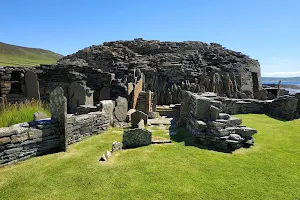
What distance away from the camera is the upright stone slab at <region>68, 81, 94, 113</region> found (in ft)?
39.3

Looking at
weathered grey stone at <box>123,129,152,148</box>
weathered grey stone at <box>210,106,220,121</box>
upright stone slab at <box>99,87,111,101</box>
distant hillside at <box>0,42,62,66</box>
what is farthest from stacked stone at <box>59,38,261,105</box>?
distant hillside at <box>0,42,62,66</box>

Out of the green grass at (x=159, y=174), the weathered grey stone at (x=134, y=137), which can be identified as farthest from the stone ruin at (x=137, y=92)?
the weathered grey stone at (x=134, y=137)

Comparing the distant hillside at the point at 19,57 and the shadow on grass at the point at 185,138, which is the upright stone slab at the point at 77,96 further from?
the distant hillside at the point at 19,57

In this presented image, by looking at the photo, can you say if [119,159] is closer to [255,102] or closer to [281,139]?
[281,139]

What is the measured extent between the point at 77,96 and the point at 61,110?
19.5 feet

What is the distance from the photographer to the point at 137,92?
14.4 m

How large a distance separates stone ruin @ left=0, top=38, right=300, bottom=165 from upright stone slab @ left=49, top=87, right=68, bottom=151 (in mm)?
31

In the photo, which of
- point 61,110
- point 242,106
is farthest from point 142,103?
point 61,110

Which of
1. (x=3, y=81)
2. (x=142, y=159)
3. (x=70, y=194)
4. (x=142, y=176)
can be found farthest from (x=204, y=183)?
(x=3, y=81)

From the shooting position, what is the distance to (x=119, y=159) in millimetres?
5711

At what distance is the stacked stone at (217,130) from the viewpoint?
6707 mm

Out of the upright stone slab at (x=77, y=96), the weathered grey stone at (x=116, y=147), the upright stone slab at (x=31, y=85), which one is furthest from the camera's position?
the upright stone slab at (x=31, y=85)

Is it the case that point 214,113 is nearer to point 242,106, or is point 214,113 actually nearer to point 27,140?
point 27,140

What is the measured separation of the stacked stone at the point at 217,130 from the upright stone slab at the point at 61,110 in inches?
174
